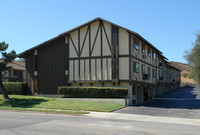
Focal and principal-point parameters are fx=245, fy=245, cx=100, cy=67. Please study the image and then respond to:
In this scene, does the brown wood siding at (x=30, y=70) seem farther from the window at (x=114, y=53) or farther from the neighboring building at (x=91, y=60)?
the window at (x=114, y=53)

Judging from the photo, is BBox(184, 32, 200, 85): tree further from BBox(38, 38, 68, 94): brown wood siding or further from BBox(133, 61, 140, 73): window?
BBox(38, 38, 68, 94): brown wood siding

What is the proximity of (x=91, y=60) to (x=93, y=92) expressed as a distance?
435 centimetres

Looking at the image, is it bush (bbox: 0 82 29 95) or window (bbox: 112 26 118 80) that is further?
bush (bbox: 0 82 29 95)

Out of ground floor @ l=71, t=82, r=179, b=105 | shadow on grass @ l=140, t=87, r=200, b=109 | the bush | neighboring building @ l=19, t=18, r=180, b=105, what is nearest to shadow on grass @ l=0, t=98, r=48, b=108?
the bush

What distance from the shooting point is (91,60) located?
104 feet

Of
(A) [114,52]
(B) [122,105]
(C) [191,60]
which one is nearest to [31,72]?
(A) [114,52]

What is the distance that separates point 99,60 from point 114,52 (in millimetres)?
2222

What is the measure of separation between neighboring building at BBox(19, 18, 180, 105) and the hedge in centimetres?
143

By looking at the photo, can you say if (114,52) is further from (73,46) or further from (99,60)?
(73,46)

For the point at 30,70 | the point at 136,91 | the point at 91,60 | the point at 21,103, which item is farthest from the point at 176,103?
the point at 30,70

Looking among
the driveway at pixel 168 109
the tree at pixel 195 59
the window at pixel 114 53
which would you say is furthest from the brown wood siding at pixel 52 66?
the tree at pixel 195 59

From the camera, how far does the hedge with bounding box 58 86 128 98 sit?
28.8m

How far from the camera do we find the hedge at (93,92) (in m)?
28.8

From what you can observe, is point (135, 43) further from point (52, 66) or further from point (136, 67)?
point (52, 66)
